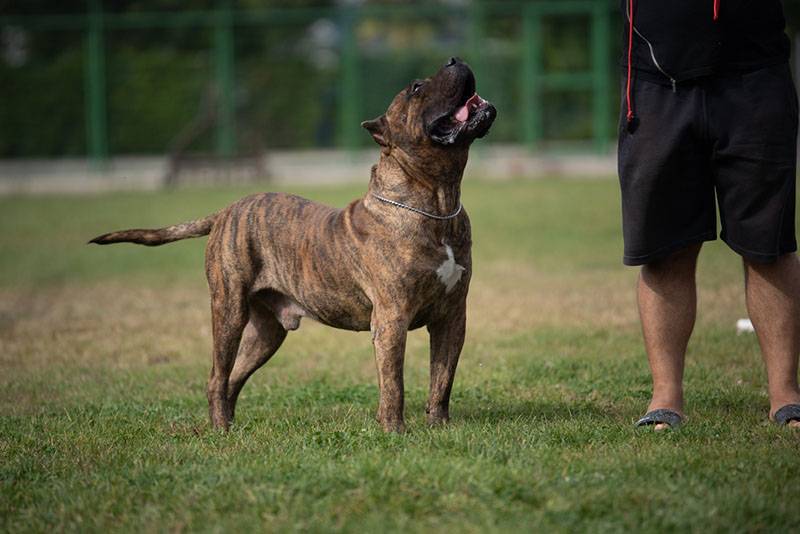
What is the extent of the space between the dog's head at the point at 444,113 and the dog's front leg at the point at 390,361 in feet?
2.52

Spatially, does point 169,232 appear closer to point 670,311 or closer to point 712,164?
point 670,311

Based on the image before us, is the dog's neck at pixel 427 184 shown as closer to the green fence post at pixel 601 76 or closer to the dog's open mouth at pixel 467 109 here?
the dog's open mouth at pixel 467 109

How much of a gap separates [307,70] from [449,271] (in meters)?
21.7

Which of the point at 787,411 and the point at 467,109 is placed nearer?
the point at 467,109

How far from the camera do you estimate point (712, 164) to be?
540cm

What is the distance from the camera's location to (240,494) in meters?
4.29

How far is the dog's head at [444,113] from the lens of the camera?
5078mm

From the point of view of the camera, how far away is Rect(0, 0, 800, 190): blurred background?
25172mm

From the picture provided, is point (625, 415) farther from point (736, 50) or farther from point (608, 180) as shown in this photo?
point (608, 180)

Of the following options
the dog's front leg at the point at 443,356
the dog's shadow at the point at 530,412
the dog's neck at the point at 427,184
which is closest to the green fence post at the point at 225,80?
the dog's shadow at the point at 530,412

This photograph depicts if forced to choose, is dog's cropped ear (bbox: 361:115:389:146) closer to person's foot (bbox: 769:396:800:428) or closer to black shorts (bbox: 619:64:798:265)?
black shorts (bbox: 619:64:798:265)

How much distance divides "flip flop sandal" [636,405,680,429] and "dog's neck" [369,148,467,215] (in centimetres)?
129

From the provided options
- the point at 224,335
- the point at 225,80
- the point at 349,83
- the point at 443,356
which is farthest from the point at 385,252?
the point at 225,80

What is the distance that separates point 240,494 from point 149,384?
10.4 ft
